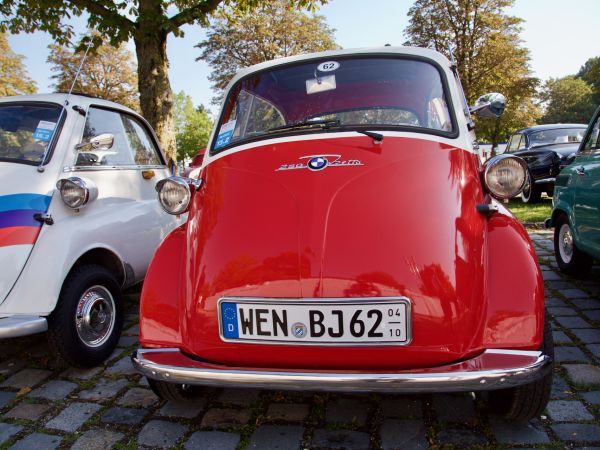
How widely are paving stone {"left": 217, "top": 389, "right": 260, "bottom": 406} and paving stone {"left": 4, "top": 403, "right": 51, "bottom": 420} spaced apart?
101 cm

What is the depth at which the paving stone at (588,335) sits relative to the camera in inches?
133

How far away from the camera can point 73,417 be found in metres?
2.62

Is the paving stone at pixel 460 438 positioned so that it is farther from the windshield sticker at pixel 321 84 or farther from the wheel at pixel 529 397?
the windshield sticker at pixel 321 84

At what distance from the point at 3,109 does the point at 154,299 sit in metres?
2.44

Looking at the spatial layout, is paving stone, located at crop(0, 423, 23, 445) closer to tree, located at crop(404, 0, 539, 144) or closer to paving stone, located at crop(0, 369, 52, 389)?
paving stone, located at crop(0, 369, 52, 389)

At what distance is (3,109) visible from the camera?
371 cm

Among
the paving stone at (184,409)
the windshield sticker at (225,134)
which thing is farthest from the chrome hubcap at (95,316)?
the windshield sticker at (225,134)

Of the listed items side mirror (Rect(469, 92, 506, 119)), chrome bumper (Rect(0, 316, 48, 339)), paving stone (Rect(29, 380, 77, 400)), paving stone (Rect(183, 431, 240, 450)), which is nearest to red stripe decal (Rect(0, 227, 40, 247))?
chrome bumper (Rect(0, 316, 48, 339))

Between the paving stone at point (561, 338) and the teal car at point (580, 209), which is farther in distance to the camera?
the teal car at point (580, 209)

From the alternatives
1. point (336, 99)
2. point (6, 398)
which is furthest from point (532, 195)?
point (6, 398)

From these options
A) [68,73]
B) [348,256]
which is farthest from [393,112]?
[68,73]

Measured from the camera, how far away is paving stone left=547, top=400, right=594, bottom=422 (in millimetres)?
2393

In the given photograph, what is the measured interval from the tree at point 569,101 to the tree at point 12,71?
202 ft

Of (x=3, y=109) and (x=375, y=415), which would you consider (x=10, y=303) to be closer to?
(x=3, y=109)
